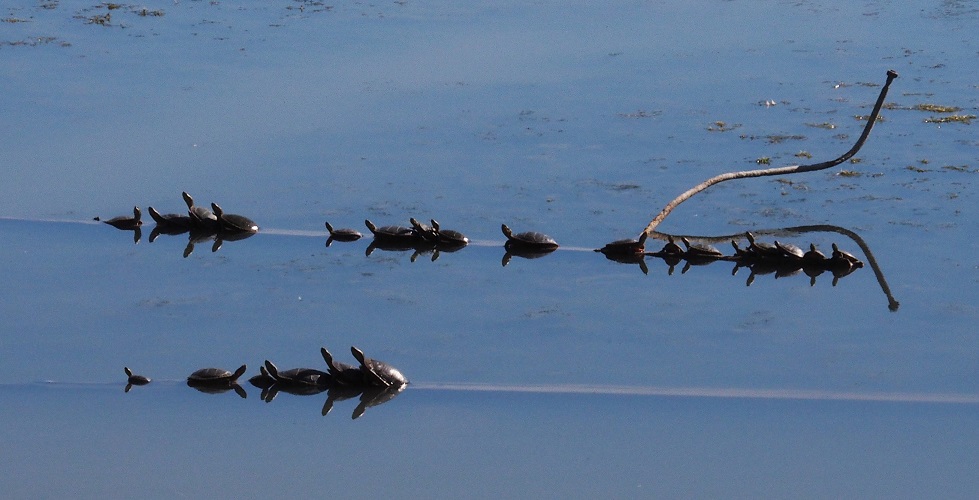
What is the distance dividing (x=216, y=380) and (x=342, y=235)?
2.16 meters

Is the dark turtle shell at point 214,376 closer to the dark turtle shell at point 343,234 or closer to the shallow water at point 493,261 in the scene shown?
the shallow water at point 493,261

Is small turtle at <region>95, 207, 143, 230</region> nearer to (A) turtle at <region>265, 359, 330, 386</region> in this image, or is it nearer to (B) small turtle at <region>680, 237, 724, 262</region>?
(A) turtle at <region>265, 359, 330, 386</region>

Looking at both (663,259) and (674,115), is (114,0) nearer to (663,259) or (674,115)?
(674,115)

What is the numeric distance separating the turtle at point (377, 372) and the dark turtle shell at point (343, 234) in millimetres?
2050

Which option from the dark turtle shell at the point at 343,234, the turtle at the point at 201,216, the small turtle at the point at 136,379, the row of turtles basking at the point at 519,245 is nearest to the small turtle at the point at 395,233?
the row of turtles basking at the point at 519,245

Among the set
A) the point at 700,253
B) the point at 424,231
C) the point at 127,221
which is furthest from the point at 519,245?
the point at 127,221

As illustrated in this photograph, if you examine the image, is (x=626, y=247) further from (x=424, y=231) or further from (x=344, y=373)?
(x=344, y=373)

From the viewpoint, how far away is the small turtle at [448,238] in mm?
8148

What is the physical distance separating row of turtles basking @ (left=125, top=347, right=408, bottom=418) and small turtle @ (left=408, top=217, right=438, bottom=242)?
1.91 m

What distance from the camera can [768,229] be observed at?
8.33 m

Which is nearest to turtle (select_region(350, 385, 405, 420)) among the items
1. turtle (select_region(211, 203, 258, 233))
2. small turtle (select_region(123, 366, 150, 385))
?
small turtle (select_region(123, 366, 150, 385))

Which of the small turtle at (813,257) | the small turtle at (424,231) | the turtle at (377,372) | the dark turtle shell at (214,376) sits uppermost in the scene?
the small turtle at (813,257)

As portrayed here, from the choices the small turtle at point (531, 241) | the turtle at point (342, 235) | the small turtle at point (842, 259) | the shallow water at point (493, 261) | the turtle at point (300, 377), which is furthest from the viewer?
the turtle at point (342, 235)

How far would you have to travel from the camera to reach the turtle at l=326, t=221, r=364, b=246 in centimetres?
825
